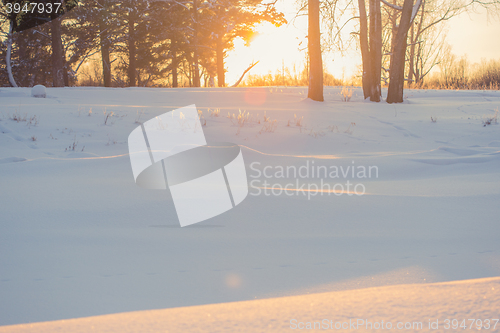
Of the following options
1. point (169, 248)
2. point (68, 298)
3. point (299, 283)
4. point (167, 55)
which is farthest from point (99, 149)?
point (167, 55)

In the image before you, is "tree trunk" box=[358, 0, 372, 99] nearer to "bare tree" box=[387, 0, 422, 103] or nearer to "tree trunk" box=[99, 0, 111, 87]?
"bare tree" box=[387, 0, 422, 103]

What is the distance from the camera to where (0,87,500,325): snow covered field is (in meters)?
1.30

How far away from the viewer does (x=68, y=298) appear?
123 cm

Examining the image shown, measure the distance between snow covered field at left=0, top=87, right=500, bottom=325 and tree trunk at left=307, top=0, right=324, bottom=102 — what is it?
4.54 m

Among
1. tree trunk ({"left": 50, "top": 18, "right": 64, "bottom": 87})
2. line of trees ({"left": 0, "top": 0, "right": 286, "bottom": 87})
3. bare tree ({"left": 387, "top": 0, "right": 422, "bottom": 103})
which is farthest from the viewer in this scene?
line of trees ({"left": 0, "top": 0, "right": 286, "bottom": 87})

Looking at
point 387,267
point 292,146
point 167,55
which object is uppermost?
point 167,55

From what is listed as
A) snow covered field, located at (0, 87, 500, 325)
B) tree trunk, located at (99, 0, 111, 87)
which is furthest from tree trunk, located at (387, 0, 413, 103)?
tree trunk, located at (99, 0, 111, 87)

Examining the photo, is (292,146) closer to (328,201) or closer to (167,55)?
(328,201)

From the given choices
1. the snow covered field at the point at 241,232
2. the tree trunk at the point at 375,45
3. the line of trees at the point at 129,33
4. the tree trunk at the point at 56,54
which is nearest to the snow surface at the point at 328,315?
the snow covered field at the point at 241,232

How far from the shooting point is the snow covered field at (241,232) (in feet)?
4.27

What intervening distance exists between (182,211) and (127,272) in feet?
2.25

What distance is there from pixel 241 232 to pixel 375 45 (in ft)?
28.3

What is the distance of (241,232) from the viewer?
1852 millimetres

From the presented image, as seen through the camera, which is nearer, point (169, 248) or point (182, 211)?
point (169, 248)
